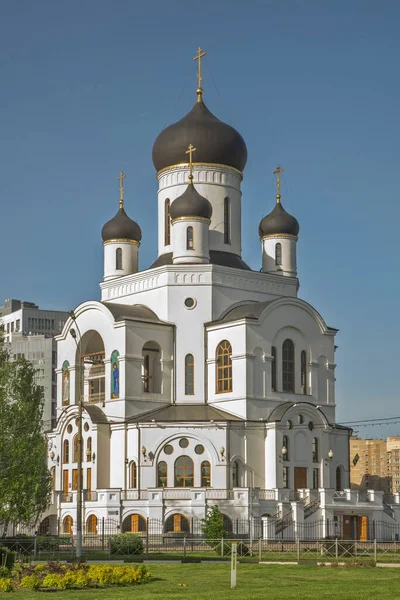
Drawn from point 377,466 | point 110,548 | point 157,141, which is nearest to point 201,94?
point 157,141

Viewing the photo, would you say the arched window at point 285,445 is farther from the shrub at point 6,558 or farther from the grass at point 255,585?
the shrub at point 6,558

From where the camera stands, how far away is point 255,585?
24.9 m

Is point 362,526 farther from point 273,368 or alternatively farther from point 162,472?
point 162,472

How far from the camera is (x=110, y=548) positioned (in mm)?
34531

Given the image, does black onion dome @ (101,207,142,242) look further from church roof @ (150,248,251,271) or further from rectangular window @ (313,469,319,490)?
rectangular window @ (313,469,319,490)

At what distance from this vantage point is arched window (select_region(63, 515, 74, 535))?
47406 mm

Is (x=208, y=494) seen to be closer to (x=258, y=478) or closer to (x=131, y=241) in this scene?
(x=258, y=478)

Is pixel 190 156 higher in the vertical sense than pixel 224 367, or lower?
higher

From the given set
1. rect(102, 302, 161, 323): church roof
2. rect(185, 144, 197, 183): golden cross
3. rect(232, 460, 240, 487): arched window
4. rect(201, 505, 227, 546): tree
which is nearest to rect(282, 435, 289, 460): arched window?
rect(232, 460, 240, 487): arched window

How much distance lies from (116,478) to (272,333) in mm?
10005

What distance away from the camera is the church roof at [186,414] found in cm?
4719

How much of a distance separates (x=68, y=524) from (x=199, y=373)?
933 cm

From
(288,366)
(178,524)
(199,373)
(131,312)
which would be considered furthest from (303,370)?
(178,524)

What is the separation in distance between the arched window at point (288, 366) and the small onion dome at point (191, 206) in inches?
291
